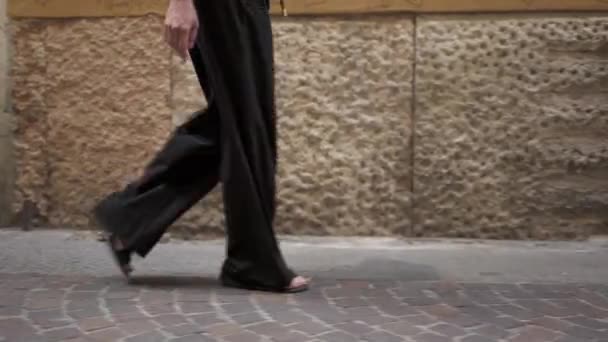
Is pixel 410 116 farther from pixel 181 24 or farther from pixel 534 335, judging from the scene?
pixel 534 335

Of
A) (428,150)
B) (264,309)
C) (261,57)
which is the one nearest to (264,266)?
(264,309)

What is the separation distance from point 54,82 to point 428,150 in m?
2.32

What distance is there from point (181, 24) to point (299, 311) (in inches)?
49.1

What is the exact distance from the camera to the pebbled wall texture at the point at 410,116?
452 cm

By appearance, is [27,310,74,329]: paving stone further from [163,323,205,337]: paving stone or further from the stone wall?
the stone wall

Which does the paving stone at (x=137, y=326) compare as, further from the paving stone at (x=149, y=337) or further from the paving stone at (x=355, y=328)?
the paving stone at (x=355, y=328)

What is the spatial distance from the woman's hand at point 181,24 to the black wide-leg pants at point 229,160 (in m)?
0.13

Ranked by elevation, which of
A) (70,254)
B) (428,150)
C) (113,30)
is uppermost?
(113,30)

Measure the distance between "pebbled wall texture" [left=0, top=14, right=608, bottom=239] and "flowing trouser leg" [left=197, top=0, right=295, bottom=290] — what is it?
124 cm

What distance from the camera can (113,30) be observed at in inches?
183

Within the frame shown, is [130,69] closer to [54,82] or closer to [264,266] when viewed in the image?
[54,82]

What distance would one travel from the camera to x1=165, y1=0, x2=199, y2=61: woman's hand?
122 inches

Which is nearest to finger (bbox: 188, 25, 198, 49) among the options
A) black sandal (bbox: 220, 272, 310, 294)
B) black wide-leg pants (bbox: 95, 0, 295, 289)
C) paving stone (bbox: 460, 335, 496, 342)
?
black wide-leg pants (bbox: 95, 0, 295, 289)

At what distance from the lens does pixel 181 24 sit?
3.10 meters
